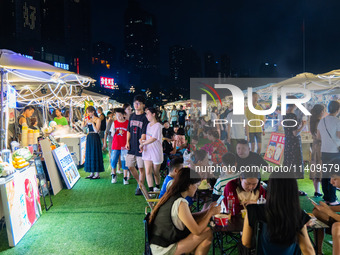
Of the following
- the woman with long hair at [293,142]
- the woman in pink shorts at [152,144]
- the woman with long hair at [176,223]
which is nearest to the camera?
the woman with long hair at [176,223]

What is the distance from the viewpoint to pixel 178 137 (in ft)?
25.8

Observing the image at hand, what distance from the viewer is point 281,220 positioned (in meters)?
2.12

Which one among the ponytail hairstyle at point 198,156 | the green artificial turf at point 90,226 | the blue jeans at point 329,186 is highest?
the ponytail hairstyle at point 198,156

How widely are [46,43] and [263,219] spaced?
2022 inches

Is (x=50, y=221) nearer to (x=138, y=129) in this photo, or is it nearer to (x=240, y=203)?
(x=138, y=129)

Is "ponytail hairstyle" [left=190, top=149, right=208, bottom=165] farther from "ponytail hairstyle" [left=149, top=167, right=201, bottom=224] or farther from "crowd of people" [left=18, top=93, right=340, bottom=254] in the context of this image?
"ponytail hairstyle" [left=149, top=167, right=201, bottom=224]

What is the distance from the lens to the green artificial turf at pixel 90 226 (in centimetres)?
Answer: 377

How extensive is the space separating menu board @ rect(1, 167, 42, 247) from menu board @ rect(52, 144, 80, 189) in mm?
1604

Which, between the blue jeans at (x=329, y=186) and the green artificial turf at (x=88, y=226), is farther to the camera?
the blue jeans at (x=329, y=186)

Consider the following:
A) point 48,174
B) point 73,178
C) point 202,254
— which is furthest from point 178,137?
point 202,254

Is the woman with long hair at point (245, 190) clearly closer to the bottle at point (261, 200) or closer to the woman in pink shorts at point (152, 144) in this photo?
the bottle at point (261, 200)

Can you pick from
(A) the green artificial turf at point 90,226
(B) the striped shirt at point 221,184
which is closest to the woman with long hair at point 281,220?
(B) the striped shirt at point 221,184

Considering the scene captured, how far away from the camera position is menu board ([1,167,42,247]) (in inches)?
147

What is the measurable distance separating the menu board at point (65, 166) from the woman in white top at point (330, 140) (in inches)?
215
